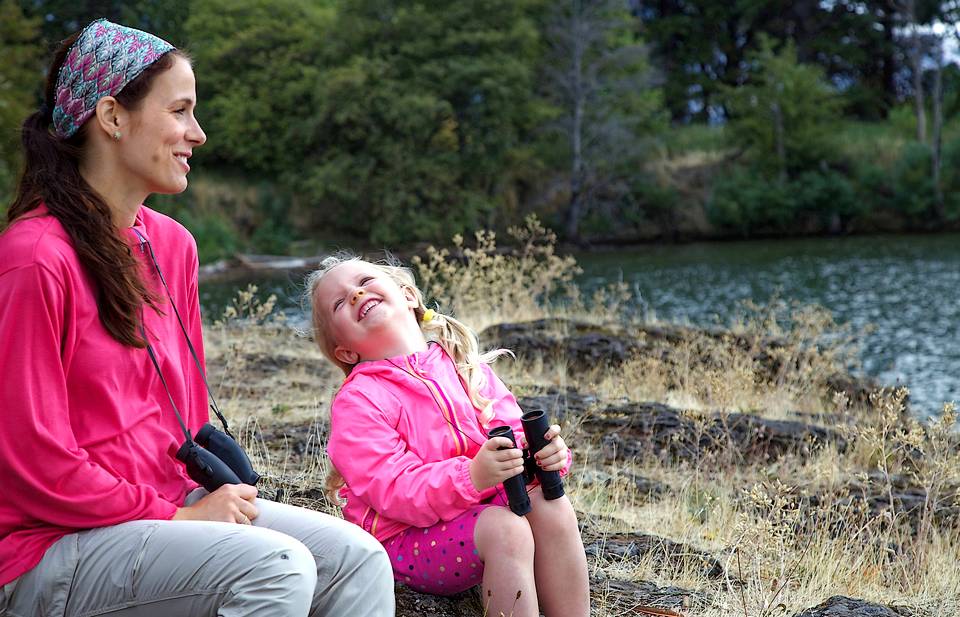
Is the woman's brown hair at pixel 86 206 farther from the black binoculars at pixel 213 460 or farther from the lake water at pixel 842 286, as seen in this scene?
the lake water at pixel 842 286

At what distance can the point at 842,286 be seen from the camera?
58.4 feet

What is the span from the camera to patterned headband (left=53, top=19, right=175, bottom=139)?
2129mm

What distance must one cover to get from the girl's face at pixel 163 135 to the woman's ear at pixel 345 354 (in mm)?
784

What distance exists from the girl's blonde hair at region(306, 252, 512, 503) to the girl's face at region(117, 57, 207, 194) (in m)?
0.74

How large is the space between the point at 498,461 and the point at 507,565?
27cm

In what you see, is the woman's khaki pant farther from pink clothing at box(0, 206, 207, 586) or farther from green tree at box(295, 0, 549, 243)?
green tree at box(295, 0, 549, 243)

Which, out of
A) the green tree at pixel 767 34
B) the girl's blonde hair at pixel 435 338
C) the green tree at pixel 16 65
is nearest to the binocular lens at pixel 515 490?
the girl's blonde hair at pixel 435 338

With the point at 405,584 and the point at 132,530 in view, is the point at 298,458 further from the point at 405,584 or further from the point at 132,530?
the point at 132,530

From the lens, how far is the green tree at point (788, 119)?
31703mm

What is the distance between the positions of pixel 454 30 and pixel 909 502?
90.2 feet

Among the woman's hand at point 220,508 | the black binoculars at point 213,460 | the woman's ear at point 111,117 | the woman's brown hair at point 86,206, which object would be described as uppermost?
the woman's ear at point 111,117

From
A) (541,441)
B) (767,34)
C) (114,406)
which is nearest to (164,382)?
(114,406)

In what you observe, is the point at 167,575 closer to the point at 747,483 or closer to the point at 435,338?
the point at 435,338

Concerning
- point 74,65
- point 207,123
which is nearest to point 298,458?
point 74,65
